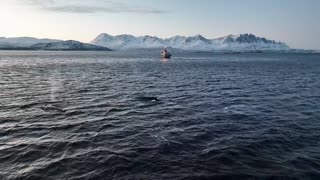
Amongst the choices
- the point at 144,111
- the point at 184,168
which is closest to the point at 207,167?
the point at 184,168

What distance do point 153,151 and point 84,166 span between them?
5.39 metres

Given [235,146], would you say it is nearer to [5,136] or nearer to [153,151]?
[153,151]

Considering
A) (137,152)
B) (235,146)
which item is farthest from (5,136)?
(235,146)

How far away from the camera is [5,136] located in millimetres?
26094

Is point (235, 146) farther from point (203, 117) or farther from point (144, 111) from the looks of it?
point (144, 111)

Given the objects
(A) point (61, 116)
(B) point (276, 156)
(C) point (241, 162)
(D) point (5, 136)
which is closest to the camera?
(C) point (241, 162)

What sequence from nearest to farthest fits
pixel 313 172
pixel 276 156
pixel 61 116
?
pixel 313 172, pixel 276 156, pixel 61 116

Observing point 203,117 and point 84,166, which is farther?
point 203,117

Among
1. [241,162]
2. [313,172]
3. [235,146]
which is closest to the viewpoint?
[313,172]

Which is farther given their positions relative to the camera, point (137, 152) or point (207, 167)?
point (137, 152)

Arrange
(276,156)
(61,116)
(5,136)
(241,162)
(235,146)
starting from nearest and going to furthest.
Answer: (241,162) → (276,156) → (235,146) → (5,136) → (61,116)

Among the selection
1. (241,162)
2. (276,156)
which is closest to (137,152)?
(241,162)

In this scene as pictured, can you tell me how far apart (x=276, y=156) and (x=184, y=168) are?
762cm

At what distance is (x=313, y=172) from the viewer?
64.0 ft
